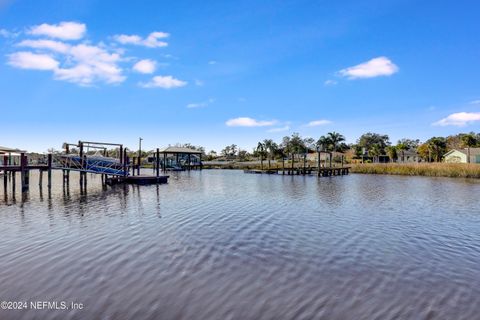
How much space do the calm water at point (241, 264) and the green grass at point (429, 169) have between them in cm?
3640

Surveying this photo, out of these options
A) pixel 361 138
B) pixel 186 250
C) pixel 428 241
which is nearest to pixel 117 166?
pixel 186 250

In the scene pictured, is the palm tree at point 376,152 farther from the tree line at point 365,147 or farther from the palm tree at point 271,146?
the palm tree at point 271,146

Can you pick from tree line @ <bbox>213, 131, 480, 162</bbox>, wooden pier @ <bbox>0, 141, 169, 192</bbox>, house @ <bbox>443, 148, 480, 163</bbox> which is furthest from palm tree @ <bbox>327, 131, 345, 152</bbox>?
wooden pier @ <bbox>0, 141, 169, 192</bbox>

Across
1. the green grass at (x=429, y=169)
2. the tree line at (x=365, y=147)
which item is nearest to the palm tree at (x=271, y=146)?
the tree line at (x=365, y=147)

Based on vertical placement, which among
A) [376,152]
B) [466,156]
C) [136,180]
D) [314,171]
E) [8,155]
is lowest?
[314,171]

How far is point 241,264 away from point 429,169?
52730 mm

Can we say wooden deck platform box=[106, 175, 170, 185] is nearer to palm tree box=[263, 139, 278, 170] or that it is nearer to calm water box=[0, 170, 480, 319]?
calm water box=[0, 170, 480, 319]

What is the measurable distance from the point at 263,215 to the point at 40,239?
33.0 feet

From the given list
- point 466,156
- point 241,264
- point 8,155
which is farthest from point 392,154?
point 241,264

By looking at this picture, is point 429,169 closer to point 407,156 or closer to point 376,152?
point 376,152

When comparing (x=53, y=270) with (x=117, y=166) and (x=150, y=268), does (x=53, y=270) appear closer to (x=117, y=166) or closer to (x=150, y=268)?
(x=150, y=268)

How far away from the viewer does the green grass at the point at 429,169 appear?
4662 centimetres

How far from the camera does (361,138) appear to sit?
130 m

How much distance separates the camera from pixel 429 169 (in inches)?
2021
